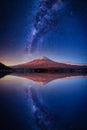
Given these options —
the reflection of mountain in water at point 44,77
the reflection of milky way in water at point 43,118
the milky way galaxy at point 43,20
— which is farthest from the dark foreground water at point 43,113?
the milky way galaxy at point 43,20

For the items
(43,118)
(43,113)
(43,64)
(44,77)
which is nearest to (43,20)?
(43,64)

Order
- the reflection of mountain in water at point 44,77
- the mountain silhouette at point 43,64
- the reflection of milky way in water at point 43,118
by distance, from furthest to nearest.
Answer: the mountain silhouette at point 43,64
the reflection of mountain in water at point 44,77
the reflection of milky way in water at point 43,118

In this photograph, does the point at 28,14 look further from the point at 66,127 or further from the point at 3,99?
the point at 66,127

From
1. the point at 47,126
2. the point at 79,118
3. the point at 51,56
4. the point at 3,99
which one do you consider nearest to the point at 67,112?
the point at 79,118

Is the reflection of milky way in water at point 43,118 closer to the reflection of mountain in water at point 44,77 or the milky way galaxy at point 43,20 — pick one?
the reflection of mountain in water at point 44,77

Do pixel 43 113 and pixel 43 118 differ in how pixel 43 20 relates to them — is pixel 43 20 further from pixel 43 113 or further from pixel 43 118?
pixel 43 118

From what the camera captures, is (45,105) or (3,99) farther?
(3,99)

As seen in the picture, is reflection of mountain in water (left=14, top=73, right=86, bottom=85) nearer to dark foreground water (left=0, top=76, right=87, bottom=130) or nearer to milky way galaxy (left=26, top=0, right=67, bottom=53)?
milky way galaxy (left=26, top=0, right=67, bottom=53)

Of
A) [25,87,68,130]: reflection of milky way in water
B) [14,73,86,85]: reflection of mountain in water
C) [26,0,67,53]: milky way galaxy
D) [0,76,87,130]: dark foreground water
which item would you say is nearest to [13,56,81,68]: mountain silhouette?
[26,0,67,53]: milky way galaxy

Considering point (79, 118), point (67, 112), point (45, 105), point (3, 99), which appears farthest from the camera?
point (3, 99)
